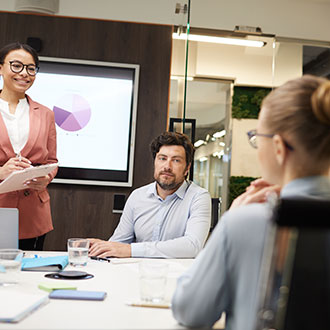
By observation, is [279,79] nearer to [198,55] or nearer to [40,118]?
[198,55]

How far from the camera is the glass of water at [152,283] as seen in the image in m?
1.27

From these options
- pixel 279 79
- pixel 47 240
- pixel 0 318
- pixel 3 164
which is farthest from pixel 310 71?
pixel 0 318

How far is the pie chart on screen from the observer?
11.9ft

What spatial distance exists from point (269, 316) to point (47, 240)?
3177 millimetres

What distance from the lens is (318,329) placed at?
68cm

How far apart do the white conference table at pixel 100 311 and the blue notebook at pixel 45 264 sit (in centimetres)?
4

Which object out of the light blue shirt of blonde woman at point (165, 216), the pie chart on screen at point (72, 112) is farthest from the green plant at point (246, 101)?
the light blue shirt of blonde woman at point (165, 216)

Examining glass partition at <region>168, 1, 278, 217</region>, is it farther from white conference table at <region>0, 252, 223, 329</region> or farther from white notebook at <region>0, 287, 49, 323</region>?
white notebook at <region>0, 287, 49, 323</region>

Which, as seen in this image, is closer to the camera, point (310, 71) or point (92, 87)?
point (92, 87)

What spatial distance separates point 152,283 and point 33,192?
145 centimetres

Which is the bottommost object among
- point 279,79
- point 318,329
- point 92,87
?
point 318,329

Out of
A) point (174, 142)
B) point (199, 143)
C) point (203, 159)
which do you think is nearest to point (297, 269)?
point (174, 142)

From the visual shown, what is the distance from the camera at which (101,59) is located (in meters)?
3.70

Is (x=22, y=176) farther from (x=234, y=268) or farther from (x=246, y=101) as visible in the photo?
(x=246, y=101)
